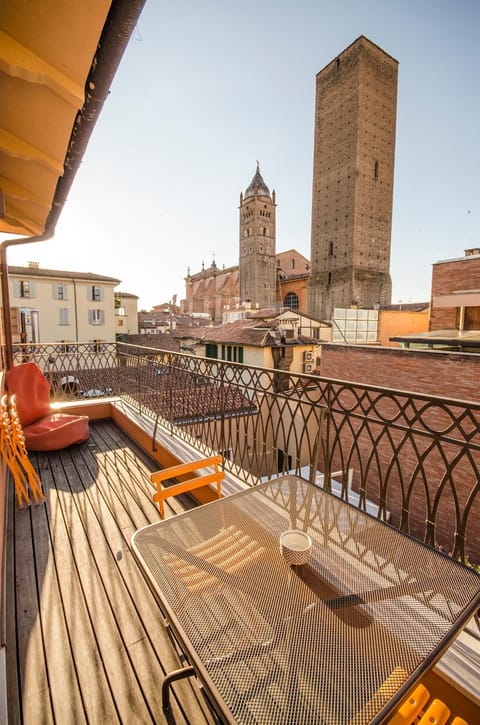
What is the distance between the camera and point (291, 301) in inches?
1702

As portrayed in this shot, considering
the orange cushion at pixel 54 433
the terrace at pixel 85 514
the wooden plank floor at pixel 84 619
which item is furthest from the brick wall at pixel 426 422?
the wooden plank floor at pixel 84 619

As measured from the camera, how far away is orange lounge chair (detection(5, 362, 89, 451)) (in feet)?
12.8

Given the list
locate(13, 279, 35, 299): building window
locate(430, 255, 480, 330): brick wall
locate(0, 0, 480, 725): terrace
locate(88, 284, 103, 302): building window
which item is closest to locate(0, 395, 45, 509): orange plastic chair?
locate(0, 0, 480, 725): terrace

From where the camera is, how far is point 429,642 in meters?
0.92

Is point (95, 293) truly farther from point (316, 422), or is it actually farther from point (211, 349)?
point (316, 422)

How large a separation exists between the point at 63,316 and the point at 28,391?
2347 cm

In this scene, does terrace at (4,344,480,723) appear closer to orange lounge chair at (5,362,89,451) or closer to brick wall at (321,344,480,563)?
orange lounge chair at (5,362,89,451)

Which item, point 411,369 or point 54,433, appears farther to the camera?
point 411,369

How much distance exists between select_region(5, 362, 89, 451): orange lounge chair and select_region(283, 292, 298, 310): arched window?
40074mm

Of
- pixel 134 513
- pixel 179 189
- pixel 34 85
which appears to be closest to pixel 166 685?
pixel 134 513

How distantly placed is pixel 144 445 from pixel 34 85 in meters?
3.64

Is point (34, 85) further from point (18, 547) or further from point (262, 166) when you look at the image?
point (262, 166)

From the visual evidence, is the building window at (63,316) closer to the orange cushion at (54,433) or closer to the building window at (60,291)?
the building window at (60,291)

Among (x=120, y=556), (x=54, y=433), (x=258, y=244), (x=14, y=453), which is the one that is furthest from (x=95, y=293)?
(x=120, y=556)
